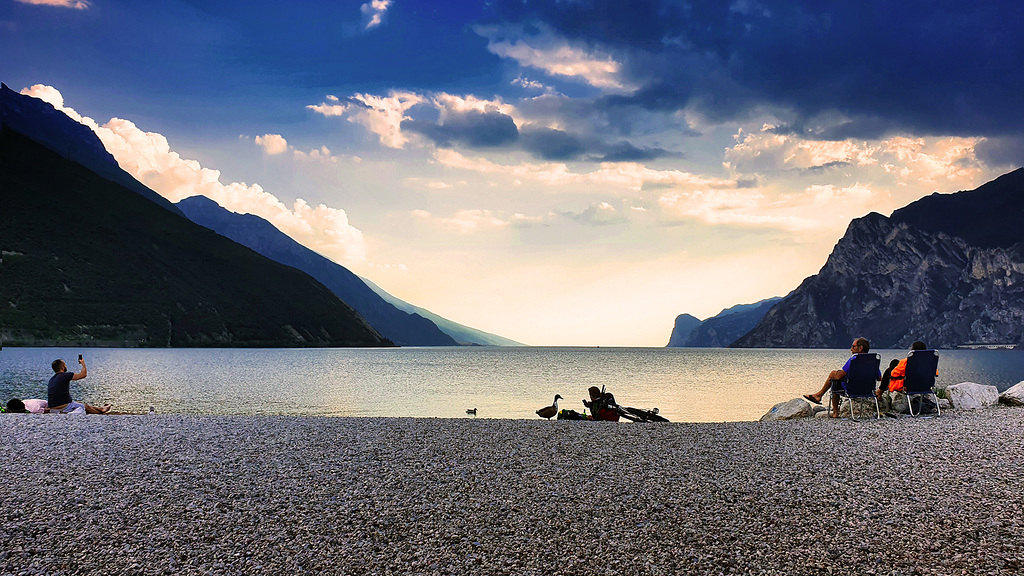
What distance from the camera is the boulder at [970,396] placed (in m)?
18.8

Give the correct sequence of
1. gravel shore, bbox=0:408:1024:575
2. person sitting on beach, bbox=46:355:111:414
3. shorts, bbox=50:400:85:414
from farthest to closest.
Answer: shorts, bbox=50:400:85:414, person sitting on beach, bbox=46:355:111:414, gravel shore, bbox=0:408:1024:575

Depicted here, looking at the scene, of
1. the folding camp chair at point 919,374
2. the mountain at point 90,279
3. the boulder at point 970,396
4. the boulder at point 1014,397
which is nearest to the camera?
the folding camp chair at point 919,374

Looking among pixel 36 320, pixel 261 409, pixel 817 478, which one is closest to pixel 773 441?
pixel 817 478

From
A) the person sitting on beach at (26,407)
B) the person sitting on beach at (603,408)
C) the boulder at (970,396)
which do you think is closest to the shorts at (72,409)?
the person sitting on beach at (26,407)

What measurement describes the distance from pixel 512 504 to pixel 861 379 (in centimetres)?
1276

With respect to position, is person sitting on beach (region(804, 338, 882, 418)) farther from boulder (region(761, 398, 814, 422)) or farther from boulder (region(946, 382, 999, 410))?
boulder (region(946, 382, 999, 410))

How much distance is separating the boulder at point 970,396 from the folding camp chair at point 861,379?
485 cm

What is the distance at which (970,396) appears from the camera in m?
19.0

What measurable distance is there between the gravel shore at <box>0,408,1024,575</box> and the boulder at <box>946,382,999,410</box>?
276 inches

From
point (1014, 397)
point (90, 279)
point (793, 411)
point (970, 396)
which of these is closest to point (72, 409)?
point (793, 411)

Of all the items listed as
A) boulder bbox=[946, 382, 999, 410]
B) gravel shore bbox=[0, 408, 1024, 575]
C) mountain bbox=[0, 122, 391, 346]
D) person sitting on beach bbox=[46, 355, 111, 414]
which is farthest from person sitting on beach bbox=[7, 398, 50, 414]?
mountain bbox=[0, 122, 391, 346]

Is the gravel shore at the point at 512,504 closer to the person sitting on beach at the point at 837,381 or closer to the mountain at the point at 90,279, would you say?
the person sitting on beach at the point at 837,381

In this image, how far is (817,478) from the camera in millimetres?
8922

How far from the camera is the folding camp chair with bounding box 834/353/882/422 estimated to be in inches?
627
